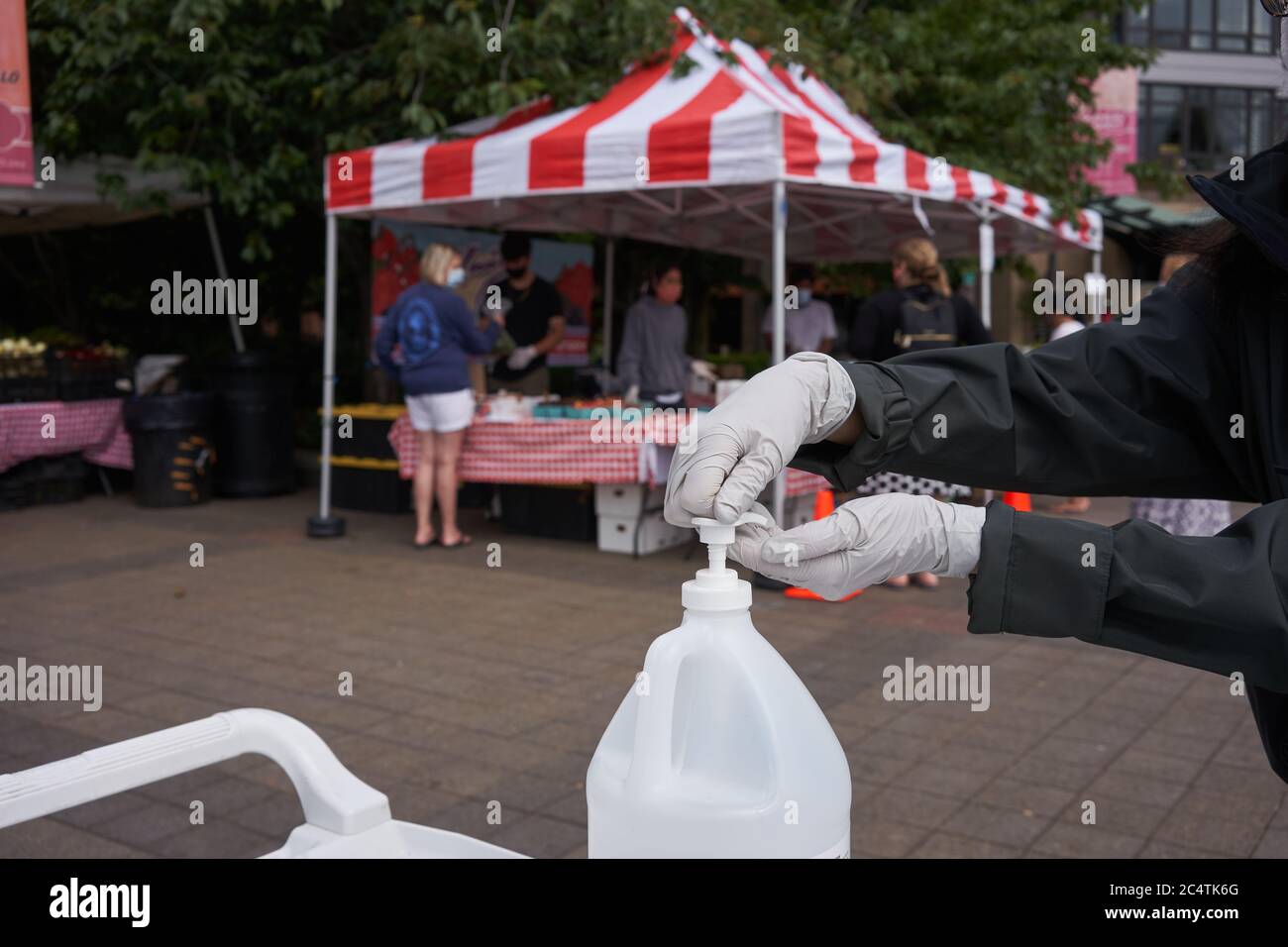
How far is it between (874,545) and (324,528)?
8154mm

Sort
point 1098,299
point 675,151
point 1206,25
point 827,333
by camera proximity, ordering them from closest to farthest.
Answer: point 1098,299 < point 675,151 < point 827,333 < point 1206,25

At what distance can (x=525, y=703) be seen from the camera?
4.97 metres

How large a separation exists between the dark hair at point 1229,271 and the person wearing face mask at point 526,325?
28.7ft

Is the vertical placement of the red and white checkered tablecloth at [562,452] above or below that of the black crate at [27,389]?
below

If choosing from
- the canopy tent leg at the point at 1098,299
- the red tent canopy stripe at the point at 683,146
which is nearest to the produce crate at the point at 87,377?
the red tent canopy stripe at the point at 683,146

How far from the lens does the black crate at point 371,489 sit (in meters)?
10.1

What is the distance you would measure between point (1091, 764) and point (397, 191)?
236 inches

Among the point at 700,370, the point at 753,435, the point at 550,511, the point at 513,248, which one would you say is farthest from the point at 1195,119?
the point at 753,435

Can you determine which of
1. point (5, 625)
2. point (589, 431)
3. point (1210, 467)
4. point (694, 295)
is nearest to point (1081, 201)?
point (694, 295)

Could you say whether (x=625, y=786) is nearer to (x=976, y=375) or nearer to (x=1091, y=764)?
(x=976, y=375)

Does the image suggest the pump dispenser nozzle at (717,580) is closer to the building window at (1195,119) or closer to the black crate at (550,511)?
the black crate at (550,511)

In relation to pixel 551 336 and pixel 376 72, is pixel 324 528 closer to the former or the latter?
pixel 551 336

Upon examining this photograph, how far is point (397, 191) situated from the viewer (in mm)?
8266

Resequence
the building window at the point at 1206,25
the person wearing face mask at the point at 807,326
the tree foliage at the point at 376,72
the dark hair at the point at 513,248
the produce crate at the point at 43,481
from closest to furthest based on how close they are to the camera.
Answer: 1. the tree foliage at the point at 376,72
2. the produce crate at the point at 43,481
3. the dark hair at the point at 513,248
4. the person wearing face mask at the point at 807,326
5. the building window at the point at 1206,25
